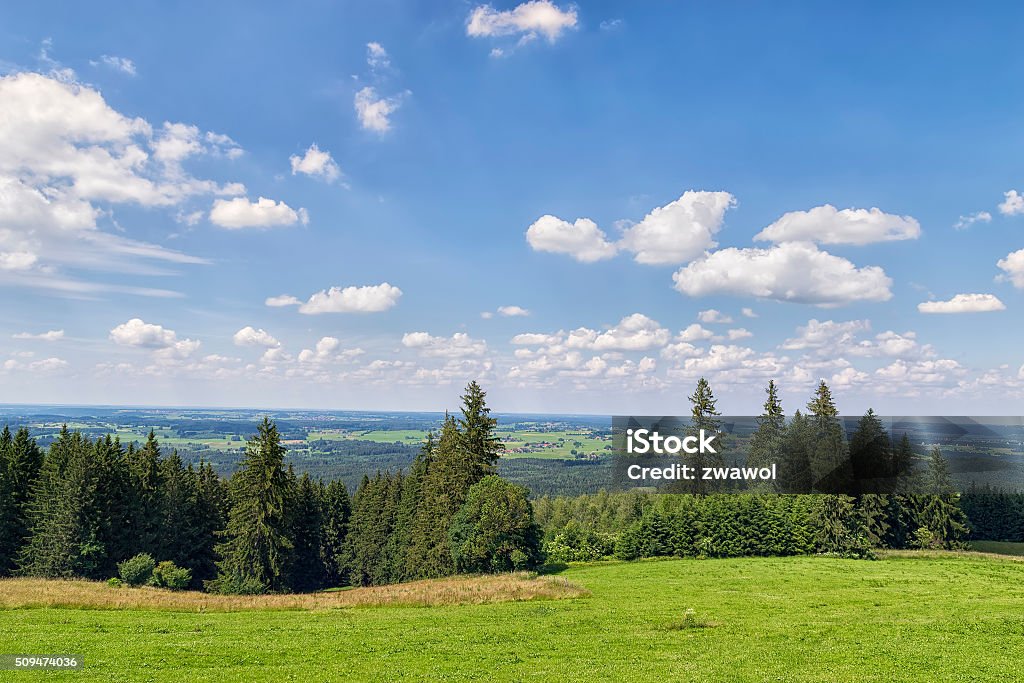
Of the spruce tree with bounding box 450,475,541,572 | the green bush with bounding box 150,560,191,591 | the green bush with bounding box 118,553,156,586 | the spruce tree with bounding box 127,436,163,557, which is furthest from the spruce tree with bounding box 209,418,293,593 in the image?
the spruce tree with bounding box 450,475,541,572

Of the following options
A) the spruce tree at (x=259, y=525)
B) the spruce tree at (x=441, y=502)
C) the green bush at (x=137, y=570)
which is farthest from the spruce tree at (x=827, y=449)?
the green bush at (x=137, y=570)

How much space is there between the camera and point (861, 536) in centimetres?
6197

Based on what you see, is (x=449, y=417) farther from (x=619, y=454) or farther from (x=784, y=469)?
(x=784, y=469)

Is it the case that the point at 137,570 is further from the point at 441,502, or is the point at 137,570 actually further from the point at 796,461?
the point at 796,461

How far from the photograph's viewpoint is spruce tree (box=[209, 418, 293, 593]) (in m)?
58.4

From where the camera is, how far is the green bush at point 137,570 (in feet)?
167

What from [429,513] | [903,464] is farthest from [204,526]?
[903,464]

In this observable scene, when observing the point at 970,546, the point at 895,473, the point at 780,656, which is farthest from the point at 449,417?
the point at 970,546

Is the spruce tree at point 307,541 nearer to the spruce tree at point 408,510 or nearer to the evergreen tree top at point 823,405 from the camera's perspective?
the spruce tree at point 408,510

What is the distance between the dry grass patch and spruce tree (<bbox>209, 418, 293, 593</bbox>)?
1747cm

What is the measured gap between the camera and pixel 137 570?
51188mm

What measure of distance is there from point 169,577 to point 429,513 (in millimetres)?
24675

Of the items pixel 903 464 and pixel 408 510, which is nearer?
pixel 903 464

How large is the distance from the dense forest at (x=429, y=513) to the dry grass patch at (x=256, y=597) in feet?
45.1
